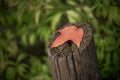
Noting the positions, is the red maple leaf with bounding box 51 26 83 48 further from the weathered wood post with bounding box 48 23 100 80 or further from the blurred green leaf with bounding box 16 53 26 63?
the blurred green leaf with bounding box 16 53 26 63

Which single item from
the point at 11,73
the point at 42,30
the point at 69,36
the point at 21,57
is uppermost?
the point at 69,36

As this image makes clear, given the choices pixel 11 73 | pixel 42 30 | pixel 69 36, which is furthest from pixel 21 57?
pixel 69 36

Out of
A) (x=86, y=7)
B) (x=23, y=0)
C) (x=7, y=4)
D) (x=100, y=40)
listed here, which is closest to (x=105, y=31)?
(x=100, y=40)

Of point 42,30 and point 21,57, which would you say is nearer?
point 42,30

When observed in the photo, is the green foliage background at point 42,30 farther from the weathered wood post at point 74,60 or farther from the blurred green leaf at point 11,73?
the weathered wood post at point 74,60

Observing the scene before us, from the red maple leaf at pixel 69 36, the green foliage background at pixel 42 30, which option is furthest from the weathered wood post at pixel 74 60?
the green foliage background at pixel 42 30

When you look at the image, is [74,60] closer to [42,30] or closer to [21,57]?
[42,30]
